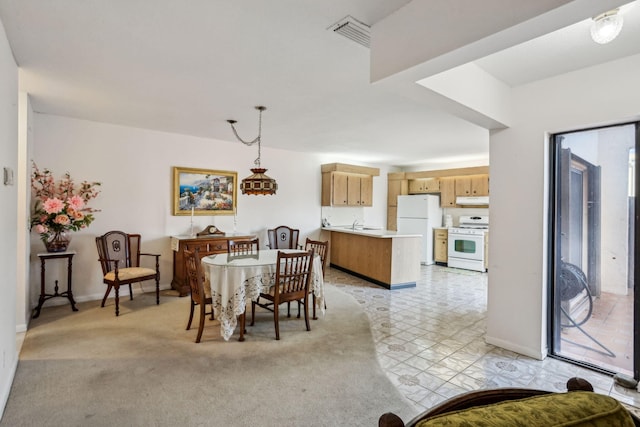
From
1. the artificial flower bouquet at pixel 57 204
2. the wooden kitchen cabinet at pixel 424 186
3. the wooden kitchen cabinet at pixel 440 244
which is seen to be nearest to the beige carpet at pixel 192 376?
the artificial flower bouquet at pixel 57 204

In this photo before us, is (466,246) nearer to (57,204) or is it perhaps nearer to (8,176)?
(57,204)

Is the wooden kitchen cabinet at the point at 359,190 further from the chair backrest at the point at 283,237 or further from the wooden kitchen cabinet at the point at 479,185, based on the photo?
the wooden kitchen cabinet at the point at 479,185

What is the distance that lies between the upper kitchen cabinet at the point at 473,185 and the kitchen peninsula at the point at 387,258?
2.43 m

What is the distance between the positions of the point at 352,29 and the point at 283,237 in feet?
14.7

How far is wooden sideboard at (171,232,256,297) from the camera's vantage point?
184 inches

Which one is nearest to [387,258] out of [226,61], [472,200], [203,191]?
[472,200]

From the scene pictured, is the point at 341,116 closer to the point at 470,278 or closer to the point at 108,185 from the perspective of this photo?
the point at 108,185

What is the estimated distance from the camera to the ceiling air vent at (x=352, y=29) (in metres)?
1.98

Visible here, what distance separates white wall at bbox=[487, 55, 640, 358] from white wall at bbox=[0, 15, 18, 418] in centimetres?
386

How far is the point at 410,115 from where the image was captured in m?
3.88

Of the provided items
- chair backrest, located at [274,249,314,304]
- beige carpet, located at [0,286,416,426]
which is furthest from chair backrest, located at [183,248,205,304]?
chair backrest, located at [274,249,314,304]

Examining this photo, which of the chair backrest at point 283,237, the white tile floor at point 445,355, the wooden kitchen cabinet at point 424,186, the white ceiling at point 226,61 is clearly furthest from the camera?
the wooden kitchen cabinet at point 424,186

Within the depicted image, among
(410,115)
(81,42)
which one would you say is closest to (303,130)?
(410,115)

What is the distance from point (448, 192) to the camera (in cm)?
745
